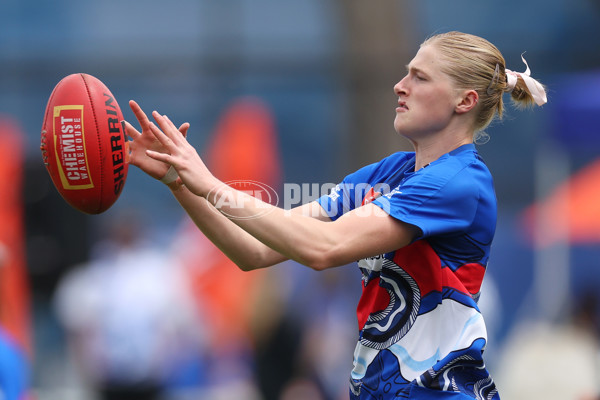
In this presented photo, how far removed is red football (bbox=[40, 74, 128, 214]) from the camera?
10.7 ft

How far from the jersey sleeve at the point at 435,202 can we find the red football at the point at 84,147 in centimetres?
98

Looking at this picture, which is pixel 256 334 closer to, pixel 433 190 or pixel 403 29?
pixel 403 29

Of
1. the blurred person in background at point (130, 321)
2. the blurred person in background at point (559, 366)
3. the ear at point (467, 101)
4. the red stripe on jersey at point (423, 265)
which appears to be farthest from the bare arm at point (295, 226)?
the blurred person in background at point (130, 321)

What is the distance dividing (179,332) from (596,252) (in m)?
5.79

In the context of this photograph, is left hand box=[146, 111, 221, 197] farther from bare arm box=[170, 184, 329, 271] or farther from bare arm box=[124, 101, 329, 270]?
bare arm box=[170, 184, 329, 271]

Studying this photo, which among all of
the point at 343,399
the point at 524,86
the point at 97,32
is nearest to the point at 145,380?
the point at 343,399

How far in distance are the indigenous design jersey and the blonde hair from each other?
18cm

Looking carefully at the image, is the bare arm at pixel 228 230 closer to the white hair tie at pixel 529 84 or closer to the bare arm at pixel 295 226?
the bare arm at pixel 295 226

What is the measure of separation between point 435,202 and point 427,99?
0.37 meters

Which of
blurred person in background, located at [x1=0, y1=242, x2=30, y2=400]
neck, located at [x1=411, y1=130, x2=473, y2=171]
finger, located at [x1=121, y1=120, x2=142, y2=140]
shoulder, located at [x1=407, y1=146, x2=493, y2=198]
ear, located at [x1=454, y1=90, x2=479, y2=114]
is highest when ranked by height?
ear, located at [x1=454, y1=90, x2=479, y2=114]

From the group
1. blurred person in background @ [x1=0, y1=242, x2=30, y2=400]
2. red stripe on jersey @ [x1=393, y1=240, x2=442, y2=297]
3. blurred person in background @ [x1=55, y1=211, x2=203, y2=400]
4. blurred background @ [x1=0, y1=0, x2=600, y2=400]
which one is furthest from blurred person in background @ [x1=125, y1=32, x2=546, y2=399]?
blurred person in background @ [x1=55, y1=211, x2=203, y2=400]

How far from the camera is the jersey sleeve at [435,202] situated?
2.92m

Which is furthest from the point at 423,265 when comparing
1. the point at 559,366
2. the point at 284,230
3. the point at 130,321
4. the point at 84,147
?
the point at 130,321
